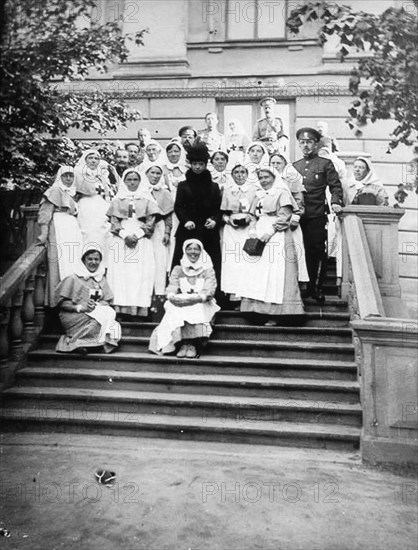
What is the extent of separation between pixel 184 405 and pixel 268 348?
126 cm

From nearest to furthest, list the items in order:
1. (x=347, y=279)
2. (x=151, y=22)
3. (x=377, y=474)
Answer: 1. (x=377, y=474)
2. (x=347, y=279)
3. (x=151, y=22)

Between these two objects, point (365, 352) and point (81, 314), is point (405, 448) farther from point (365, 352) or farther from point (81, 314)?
point (81, 314)

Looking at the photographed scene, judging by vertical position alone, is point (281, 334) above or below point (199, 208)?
below

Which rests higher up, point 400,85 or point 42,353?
point 400,85

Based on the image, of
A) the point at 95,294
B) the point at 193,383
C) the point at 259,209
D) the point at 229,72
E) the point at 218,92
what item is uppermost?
the point at 229,72

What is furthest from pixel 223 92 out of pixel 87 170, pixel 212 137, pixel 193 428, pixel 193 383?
pixel 193 428

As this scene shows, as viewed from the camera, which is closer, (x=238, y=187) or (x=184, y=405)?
(x=184, y=405)

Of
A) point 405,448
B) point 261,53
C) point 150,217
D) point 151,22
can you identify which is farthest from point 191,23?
point 405,448

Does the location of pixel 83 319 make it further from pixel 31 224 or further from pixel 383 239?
pixel 383 239

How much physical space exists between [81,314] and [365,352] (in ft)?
10.6

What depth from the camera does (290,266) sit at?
20.7ft

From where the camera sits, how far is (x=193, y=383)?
554cm

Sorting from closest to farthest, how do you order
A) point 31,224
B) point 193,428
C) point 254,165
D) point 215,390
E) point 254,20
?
point 193,428 → point 215,390 → point 31,224 → point 254,165 → point 254,20

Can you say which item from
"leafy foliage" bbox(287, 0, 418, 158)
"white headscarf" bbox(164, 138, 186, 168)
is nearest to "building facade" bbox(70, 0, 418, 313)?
"white headscarf" bbox(164, 138, 186, 168)
